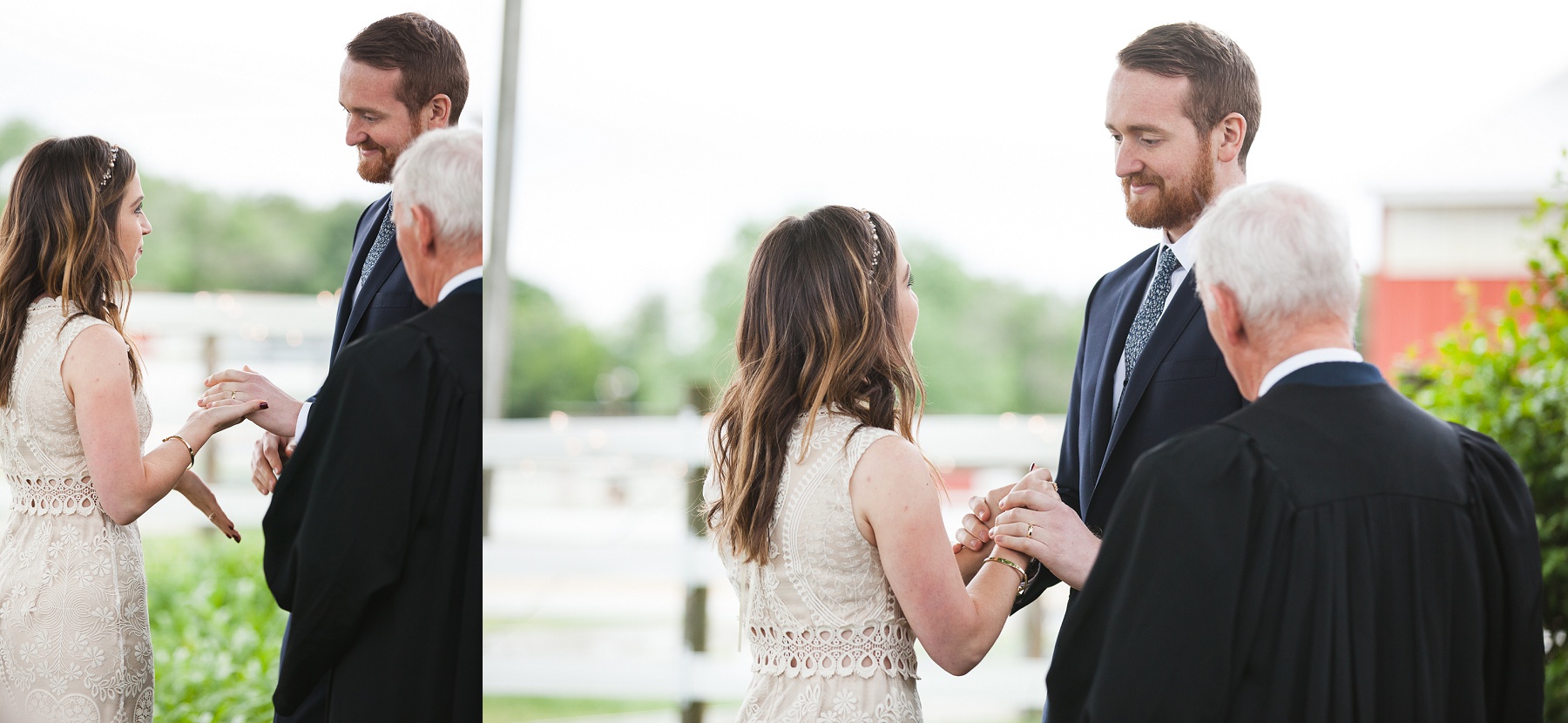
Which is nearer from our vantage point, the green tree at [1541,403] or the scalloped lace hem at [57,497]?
the scalloped lace hem at [57,497]

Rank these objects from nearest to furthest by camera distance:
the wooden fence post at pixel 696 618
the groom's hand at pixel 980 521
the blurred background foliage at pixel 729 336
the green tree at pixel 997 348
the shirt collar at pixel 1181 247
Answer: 1. the shirt collar at pixel 1181 247
2. the groom's hand at pixel 980 521
3. the wooden fence post at pixel 696 618
4. the blurred background foliage at pixel 729 336
5. the green tree at pixel 997 348

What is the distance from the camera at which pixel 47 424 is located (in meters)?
1.51

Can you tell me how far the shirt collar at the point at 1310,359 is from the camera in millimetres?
1312

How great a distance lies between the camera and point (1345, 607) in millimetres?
1259

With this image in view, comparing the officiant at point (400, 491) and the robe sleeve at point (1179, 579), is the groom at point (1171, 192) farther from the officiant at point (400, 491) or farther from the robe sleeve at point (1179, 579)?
the officiant at point (400, 491)

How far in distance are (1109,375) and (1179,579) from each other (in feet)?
1.81

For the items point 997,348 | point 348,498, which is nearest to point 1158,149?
point 348,498

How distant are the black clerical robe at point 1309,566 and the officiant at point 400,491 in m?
0.87

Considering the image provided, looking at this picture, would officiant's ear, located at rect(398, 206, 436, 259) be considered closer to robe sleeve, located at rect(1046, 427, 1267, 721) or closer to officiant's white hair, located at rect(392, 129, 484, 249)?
officiant's white hair, located at rect(392, 129, 484, 249)

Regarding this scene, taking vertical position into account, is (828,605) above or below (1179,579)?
below

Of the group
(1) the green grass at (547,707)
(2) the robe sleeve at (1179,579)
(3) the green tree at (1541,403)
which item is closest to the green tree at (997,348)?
(1) the green grass at (547,707)

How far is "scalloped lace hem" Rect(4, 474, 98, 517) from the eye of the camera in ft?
4.95

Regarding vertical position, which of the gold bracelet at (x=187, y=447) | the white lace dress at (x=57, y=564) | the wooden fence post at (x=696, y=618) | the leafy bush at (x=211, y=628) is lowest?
the wooden fence post at (x=696, y=618)

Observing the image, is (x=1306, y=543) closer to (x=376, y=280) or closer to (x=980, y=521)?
(x=980, y=521)
